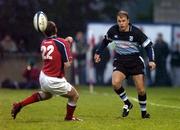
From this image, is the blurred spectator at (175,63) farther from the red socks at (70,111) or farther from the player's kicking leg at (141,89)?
the red socks at (70,111)

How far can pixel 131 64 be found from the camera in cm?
1631

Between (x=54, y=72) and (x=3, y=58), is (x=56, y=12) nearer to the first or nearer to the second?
(x=3, y=58)

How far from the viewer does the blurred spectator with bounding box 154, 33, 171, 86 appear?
33469 mm

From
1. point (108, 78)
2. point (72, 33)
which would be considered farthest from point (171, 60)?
point (72, 33)

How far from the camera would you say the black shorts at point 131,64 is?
1630cm

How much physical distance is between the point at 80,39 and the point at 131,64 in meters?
14.7

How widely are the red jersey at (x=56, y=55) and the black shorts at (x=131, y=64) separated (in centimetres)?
185

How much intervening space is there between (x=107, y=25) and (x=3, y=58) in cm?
484

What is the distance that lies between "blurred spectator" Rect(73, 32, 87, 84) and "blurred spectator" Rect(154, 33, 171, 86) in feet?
10.4

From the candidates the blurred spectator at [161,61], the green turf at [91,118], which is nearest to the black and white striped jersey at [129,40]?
the green turf at [91,118]

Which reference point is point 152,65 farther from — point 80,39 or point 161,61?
point 161,61

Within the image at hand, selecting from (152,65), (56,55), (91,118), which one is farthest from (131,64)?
(56,55)

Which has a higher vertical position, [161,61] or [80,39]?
[80,39]

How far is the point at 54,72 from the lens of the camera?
48.7 ft
